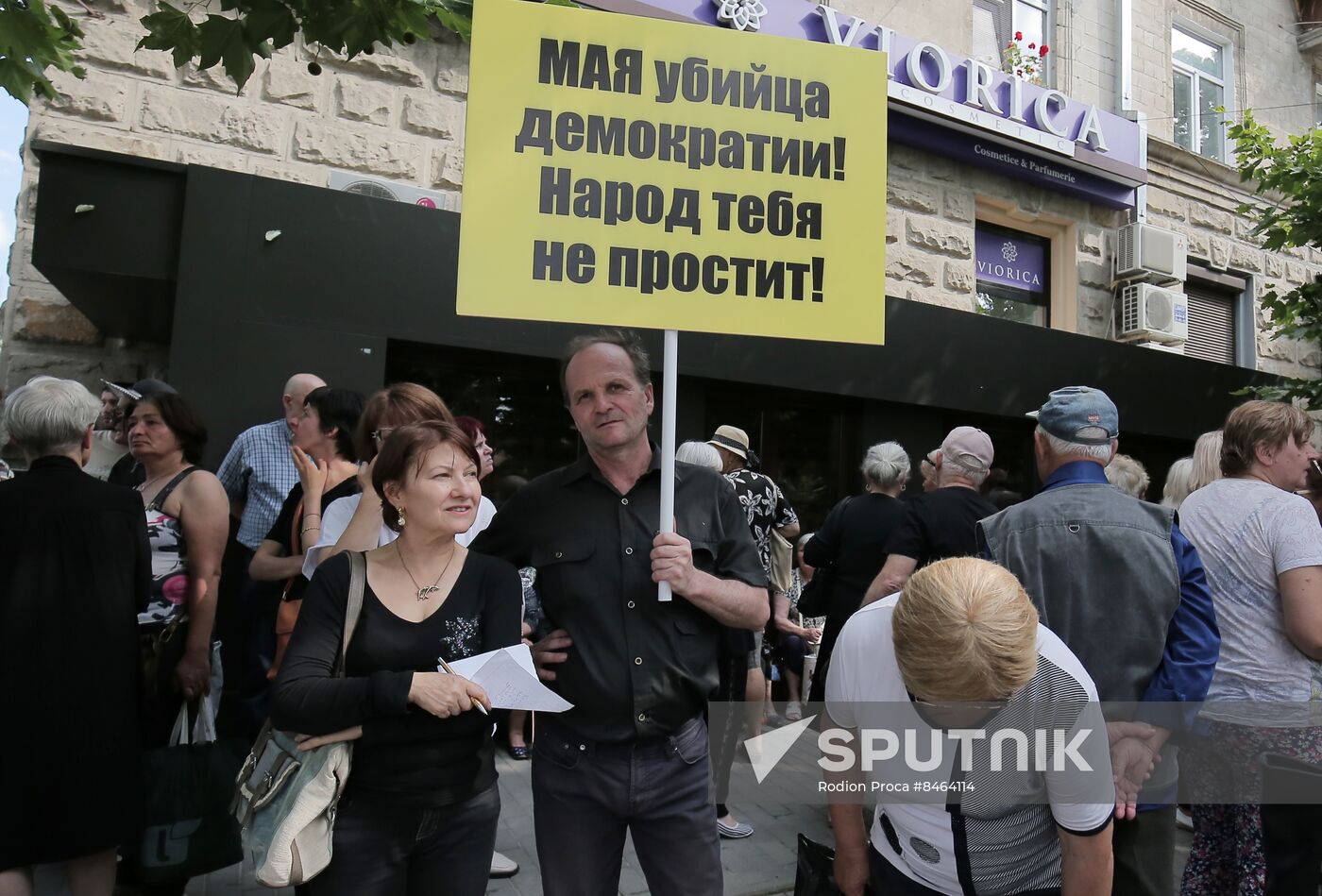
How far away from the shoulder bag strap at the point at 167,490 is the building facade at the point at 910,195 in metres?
1.33

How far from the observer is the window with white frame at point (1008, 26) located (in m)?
8.52

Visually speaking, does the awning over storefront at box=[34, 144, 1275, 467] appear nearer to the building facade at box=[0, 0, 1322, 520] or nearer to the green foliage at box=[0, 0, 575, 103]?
the building facade at box=[0, 0, 1322, 520]

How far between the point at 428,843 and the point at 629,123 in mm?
1956

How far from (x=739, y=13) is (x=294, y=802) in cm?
642

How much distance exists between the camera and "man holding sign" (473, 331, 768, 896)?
85.3 inches

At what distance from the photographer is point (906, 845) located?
6.22ft

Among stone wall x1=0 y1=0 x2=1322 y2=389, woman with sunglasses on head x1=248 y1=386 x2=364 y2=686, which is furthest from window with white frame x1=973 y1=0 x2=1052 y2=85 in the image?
woman with sunglasses on head x1=248 y1=386 x2=364 y2=686

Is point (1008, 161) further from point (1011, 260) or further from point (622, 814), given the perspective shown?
point (622, 814)

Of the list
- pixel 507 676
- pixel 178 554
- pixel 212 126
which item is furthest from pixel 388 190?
pixel 507 676

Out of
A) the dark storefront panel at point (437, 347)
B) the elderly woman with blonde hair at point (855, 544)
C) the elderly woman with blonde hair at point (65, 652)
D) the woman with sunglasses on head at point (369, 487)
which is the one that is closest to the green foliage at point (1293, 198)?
the dark storefront panel at point (437, 347)

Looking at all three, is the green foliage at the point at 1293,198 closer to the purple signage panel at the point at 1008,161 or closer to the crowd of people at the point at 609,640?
the purple signage panel at the point at 1008,161

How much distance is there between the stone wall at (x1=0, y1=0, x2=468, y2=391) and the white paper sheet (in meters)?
3.96

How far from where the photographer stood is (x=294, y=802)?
6.18 ft

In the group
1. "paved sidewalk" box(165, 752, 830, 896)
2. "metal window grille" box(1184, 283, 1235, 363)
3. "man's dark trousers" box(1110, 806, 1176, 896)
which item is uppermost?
"metal window grille" box(1184, 283, 1235, 363)
